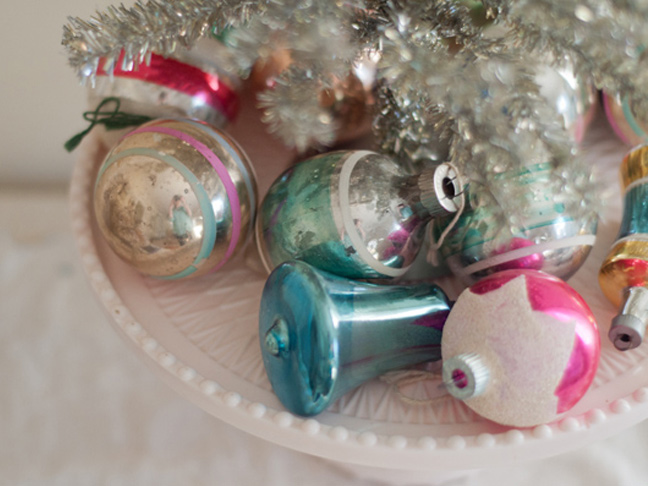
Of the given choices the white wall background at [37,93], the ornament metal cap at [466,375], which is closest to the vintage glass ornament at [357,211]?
the ornament metal cap at [466,375]

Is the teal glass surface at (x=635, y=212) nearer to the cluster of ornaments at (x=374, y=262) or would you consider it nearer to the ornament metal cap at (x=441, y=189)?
the cluster of ornaments at (x=374, y=262)

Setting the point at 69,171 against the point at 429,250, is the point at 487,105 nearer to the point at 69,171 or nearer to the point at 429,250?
the point at 429,250

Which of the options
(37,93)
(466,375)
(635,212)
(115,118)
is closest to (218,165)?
(115,118)

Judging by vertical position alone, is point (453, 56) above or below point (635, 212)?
above

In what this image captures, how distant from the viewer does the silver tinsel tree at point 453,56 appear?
0.37 metres

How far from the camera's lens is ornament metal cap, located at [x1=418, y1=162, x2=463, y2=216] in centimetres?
45

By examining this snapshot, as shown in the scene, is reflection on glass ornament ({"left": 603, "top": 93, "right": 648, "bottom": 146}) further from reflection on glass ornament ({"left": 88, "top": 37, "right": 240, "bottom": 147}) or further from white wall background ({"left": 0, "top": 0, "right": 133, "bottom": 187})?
white wall background ({"left": 0, "top": 0, "right": 133, "bottom": 187})

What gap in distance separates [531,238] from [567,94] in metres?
0.17

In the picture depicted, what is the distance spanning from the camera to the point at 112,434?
26.6 inches

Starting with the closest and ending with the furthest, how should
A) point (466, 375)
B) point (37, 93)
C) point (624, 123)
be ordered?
point (466, 375)
point (624, 123)
point (37, 93)

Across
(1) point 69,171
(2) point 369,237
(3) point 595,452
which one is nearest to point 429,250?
(2) point 369,237

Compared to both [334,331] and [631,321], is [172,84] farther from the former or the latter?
[631,321]

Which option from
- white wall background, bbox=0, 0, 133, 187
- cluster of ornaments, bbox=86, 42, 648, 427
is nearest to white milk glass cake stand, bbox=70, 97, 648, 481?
cluster of ornaments, bbox=86, 42, 648, 427

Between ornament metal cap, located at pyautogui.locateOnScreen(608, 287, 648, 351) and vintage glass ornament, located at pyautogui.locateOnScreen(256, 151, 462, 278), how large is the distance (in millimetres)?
154
